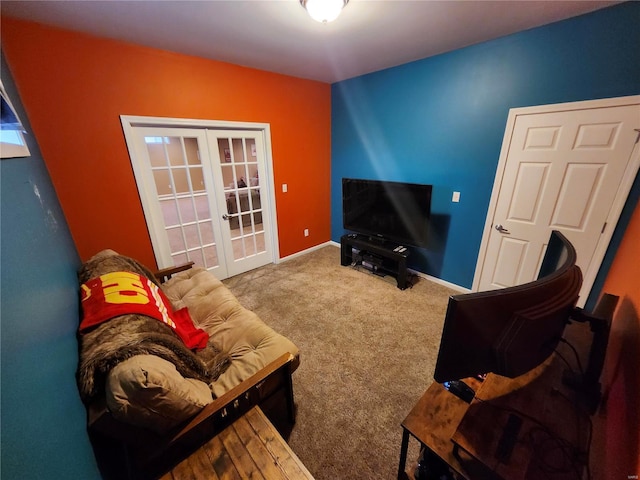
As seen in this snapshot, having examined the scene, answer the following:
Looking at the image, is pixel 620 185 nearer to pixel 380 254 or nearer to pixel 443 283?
pixel 443 283

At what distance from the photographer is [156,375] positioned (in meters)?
0.86

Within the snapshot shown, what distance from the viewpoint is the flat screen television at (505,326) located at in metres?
0.69

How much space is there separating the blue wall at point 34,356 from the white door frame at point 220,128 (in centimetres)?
128

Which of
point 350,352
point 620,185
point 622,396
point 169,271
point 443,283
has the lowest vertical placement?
point 350,352

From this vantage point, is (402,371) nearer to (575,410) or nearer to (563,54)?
(575,410)

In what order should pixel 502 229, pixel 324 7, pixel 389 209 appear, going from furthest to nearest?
pixel 389 209 < pixel 502 229 < pixel 324 7

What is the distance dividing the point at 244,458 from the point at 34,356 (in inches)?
32.8

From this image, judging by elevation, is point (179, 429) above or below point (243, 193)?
below

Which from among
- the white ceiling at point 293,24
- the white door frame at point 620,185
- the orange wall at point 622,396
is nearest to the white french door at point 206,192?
the white ceiling at point 293,24

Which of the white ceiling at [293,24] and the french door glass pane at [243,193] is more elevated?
the white ceiling at [293,24]

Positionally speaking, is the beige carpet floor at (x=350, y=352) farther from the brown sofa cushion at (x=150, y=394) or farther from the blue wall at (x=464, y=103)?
the blue wall at (x=464, y=103)

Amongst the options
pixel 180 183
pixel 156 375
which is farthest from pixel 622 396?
pixel 180 183

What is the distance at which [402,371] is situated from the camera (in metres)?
1.86

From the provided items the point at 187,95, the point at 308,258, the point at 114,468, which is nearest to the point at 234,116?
the point at 187,95
